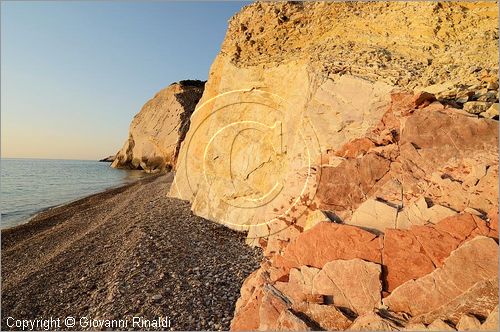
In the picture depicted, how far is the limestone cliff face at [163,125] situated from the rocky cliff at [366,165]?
52.4 metres

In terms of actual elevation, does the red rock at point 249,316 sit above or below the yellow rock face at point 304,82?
below

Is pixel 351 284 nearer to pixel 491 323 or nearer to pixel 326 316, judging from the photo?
pixel 326 316

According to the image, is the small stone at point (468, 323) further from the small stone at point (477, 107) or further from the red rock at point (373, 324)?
the small stone at point (477, 107)

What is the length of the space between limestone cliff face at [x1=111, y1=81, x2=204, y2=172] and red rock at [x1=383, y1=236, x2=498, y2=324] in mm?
63866

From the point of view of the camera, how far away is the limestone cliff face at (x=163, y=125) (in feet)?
231

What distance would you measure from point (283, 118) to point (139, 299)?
Result: 10003mm

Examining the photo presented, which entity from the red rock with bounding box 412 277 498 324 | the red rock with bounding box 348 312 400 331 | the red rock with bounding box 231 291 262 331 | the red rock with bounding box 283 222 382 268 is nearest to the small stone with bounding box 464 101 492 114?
the red rock with bounding box 283 222 382 268

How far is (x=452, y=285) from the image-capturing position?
5.50 m

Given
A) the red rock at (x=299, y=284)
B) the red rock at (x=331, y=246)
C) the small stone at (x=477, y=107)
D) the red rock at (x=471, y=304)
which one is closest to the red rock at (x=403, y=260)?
the red rock at (x=331, y=246)

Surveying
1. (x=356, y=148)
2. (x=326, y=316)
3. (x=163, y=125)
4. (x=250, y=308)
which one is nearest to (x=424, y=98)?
(x=356, y=148)

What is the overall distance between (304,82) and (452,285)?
10617 mm

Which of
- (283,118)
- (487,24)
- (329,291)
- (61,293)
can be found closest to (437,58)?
(487,24)

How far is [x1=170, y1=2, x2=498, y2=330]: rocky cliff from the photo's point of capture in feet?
19.4

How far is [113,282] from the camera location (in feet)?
34.1
